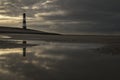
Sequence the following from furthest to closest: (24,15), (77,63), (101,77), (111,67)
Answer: (24,15), (77,63), (111,67), (101,77)

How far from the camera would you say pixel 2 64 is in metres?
7.60

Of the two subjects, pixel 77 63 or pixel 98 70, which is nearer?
pixel 98 70

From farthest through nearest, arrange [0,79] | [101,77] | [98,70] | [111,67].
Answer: [111,67]
[98,70]
[101,77]
[0,79]

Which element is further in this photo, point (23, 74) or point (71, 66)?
point (71, 66)

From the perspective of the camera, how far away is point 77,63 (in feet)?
26.7

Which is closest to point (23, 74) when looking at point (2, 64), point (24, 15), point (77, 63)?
point (2, 64)

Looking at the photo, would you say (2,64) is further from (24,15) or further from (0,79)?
(24,15)

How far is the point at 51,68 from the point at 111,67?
145 centimetres

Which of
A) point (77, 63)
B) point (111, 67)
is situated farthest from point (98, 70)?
point (77, 63)

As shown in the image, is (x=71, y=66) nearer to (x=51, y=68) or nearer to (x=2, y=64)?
(x=51, y=68)

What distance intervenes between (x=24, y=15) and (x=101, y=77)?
28837 millimetres

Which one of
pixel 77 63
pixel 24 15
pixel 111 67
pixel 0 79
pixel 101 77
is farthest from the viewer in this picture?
pixel 24 15

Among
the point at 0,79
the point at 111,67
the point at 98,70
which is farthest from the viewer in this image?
the point at 111,67

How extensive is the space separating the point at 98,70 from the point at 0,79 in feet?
7.66
